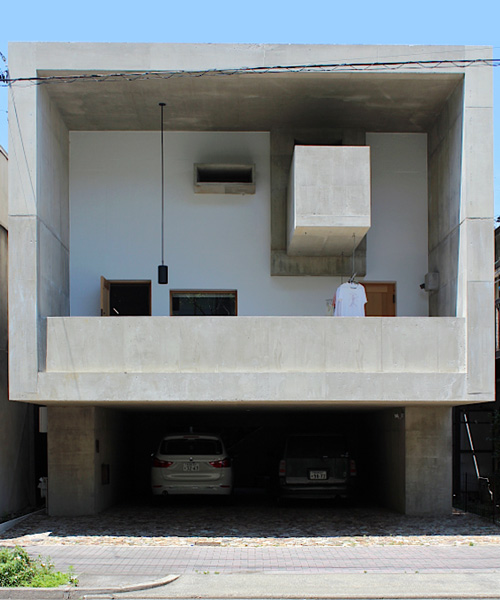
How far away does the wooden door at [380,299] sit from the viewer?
14430 mm

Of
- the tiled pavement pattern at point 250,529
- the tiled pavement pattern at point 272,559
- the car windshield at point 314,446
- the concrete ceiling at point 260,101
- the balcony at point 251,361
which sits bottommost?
the tiled pavement pattern at point 250,529

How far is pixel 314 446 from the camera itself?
46.4 ft

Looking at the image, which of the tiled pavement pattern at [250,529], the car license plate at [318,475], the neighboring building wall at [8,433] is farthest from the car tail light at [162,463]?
the neighboring building wall at [8,433]

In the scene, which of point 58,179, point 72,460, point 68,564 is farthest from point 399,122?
point 68,564

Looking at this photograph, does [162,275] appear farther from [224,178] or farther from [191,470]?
[191,470]

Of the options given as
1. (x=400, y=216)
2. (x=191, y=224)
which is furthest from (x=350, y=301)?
(x=191, y=224)

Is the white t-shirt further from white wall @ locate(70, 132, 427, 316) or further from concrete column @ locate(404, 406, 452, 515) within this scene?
concrete column @ locate(404, 406, 452, 515)

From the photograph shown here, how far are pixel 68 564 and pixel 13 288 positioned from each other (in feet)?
13.8

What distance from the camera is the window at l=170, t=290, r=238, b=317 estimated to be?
14.3 m

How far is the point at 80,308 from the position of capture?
14055 mm

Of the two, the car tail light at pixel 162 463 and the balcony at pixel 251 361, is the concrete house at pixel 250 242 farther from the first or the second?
the car tail light at pixel 162 463

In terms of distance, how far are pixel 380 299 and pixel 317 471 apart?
11.8 feet

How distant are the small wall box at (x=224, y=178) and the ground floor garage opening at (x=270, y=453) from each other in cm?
423

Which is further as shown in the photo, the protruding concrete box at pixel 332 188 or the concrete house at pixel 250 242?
the protruding concrete box at pixel 332 188
